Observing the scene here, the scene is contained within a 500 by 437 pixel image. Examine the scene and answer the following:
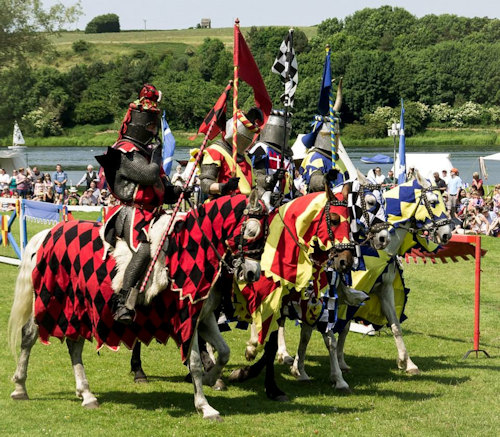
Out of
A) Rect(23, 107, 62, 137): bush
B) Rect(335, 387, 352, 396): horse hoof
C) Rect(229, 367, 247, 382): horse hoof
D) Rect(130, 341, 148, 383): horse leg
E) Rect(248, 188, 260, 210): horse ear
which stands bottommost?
Rect(23, 107, 62, 137): bush

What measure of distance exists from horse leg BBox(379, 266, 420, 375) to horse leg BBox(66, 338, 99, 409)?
13.3ft

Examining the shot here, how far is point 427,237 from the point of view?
36.8 feet

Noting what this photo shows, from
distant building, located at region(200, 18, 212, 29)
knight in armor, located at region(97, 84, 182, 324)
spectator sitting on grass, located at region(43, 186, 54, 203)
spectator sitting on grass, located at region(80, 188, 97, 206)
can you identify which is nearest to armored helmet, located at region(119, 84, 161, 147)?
knight in armor, located at region(97, 84, 182, 324)

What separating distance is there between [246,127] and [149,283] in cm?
283

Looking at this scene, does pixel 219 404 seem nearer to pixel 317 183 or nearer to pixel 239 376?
pixel 239 376

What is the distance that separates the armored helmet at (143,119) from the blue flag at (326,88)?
9.70ft

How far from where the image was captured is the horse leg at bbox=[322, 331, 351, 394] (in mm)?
10070

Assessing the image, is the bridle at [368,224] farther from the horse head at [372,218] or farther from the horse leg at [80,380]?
the horse leg at [80,380]

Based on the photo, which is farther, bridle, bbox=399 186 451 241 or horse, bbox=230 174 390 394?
bridle, bbox=399 186 451 241

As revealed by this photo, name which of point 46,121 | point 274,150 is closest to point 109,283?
point 274,150

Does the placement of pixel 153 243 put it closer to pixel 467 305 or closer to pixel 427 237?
pixel 427 237

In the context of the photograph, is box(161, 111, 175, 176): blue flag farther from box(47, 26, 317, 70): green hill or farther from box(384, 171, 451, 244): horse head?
box(47, 26, 317, 70): green hill

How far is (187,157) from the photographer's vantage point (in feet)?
202

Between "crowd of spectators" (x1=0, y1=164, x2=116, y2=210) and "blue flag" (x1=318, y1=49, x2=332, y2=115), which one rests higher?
"blue flag" (x1=318, y1=49, x2=332, y2=115)
